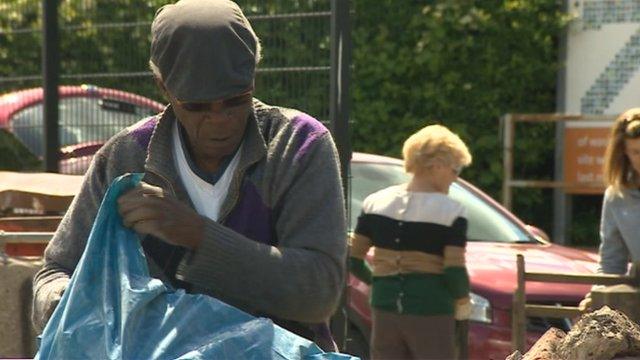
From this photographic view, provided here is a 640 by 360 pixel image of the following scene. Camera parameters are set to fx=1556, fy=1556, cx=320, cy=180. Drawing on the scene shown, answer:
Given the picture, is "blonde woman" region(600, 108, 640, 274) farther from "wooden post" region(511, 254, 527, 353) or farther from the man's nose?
the man's nose

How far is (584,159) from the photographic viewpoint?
582 inches


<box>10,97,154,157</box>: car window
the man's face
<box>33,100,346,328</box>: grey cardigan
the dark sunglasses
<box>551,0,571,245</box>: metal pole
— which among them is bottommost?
<box>551,0,571,245</box>: metal pole

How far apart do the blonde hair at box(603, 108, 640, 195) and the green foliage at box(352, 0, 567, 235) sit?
8.28 meters

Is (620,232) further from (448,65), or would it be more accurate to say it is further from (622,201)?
(448,65)

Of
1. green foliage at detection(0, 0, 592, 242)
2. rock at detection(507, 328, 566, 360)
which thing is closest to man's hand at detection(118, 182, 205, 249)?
rock at detection(507, 328, 566, 360)

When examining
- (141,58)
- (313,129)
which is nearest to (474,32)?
(141,58)

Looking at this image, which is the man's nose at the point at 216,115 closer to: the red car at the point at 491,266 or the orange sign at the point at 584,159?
the red car at the point at 491,266

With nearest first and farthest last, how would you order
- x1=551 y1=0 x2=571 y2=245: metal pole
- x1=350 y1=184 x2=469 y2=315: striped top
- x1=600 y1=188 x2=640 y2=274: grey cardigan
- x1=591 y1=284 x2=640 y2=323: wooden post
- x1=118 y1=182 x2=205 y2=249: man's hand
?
x1=118 y1=182 x2=205 y2=249: man's hand → x1=591 y1=284 x2=640 y2=323: wooden post → x1=600 y1=188 x2=640 y2=274: grey cardigan → x1=350 y1=184 x2=469 y2=315: striped top → x1=551 y1=0 x2=571 y2=245: metal pole

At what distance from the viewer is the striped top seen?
6656 millimetres

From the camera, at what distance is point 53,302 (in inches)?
107

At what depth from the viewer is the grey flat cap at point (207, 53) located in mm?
2609

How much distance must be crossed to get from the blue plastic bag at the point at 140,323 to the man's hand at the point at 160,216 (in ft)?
0.14

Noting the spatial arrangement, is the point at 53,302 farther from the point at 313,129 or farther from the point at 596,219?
the point at 596,219

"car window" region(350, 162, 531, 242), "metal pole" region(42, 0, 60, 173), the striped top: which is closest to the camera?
the striped top
